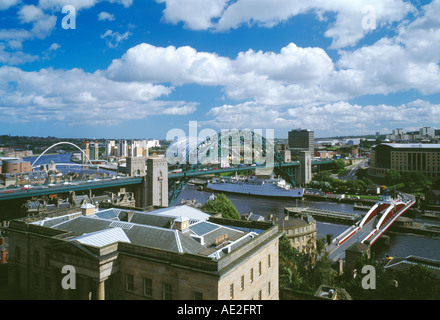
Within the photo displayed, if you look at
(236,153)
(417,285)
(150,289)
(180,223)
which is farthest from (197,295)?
(236,153)

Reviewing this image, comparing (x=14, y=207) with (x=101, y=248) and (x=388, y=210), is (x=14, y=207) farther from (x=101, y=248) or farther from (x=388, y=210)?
(x=388, y=210)

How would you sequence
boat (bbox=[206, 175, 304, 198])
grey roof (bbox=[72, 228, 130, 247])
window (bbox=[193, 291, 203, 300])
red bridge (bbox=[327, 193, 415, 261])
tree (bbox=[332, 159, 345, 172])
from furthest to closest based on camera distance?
tree (bbox=[332, 159, 345, 172]), boat (bbox=[206, 175, 304, 198]), red bridge (bbox=[327, 193, 415, 261]), grey roof (bbox=[72, 228, 130, 247]), window (bbox=[193, 291, 203, 300])

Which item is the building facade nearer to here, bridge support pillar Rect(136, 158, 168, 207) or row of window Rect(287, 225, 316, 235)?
row of window Rect(287, 225, 316, 235)

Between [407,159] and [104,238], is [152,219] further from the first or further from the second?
[407,159]

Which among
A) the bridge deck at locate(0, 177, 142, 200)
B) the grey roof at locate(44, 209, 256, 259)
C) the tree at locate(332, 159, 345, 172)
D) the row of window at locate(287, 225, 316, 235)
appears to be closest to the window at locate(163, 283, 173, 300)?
the grey roof at locate(44, 209, 256, 259)

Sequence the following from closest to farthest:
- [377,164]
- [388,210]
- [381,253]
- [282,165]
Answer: [381,253] → [388,210] → [282,165] → [377,164]
